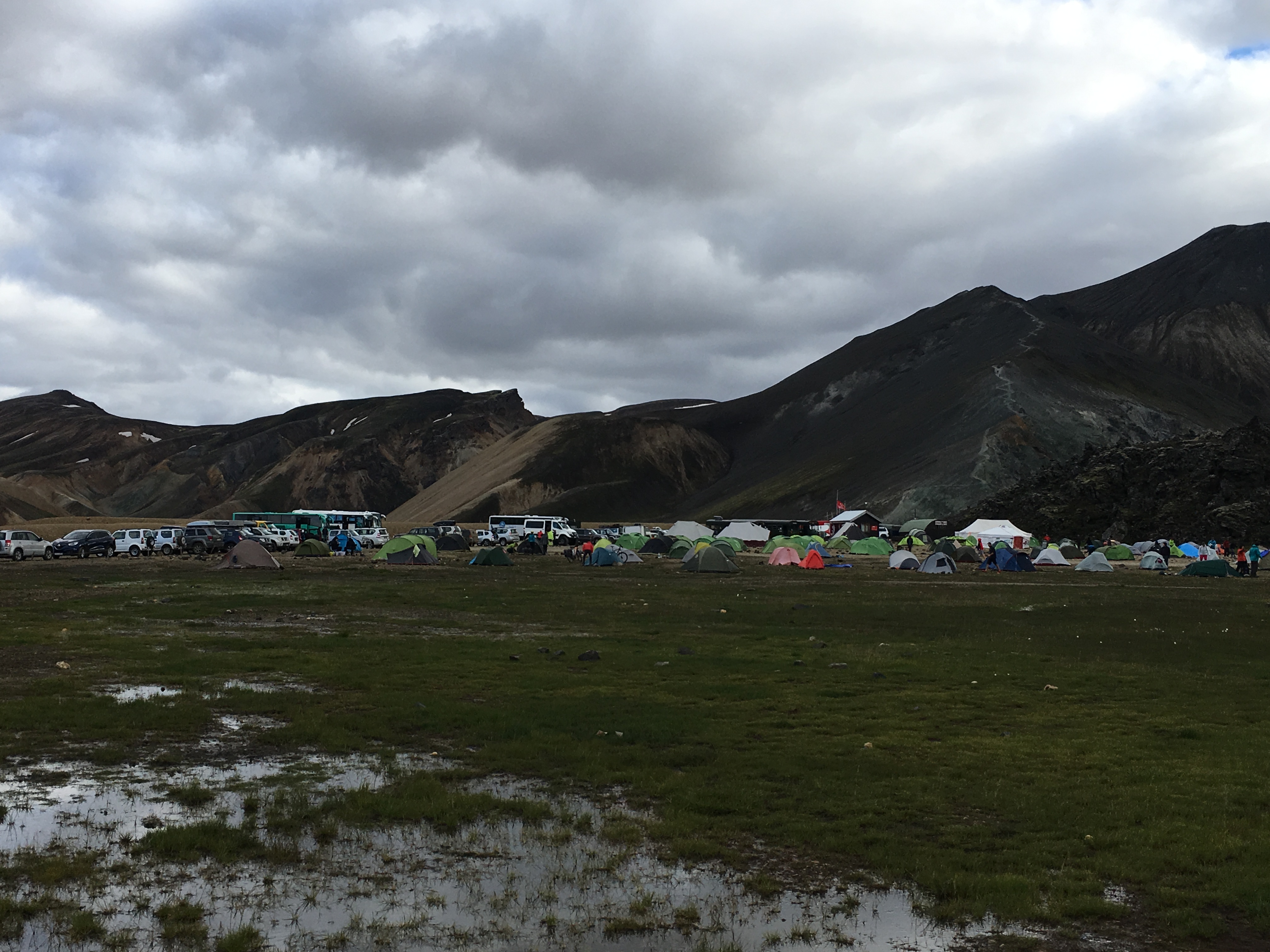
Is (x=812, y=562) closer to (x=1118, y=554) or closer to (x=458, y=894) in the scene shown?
(x=1118, y=554)

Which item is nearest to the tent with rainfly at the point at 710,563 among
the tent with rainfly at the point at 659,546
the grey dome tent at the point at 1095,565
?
the grey dome tent at the point at 1095,565

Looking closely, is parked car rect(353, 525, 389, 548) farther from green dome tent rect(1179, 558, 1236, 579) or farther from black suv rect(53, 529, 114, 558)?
green dome tent rect(1179, 558, 1236, 579)

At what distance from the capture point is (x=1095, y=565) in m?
60.7

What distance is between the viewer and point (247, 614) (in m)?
30.6

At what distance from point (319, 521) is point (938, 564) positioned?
70.0 m

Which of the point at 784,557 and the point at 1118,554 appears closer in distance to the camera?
the point at 784,557

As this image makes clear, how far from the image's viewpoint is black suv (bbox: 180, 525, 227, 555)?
71.9 m

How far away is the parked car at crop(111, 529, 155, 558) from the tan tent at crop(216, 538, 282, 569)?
725 inches

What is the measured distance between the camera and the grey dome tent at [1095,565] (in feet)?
198

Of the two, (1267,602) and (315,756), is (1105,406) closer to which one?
(1267,602)

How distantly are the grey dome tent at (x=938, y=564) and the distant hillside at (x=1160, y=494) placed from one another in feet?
122

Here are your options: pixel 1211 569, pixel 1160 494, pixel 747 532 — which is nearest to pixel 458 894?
pixel 1211 569

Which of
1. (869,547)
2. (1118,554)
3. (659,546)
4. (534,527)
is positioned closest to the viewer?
(1118,554)

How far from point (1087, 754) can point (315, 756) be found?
32.3ft
